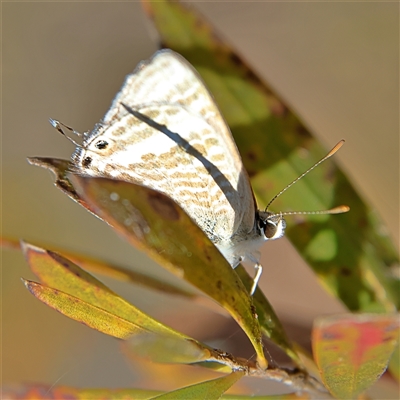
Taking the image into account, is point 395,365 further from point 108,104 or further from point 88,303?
point 108,104

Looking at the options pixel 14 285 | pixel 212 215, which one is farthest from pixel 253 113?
pixel 14 285

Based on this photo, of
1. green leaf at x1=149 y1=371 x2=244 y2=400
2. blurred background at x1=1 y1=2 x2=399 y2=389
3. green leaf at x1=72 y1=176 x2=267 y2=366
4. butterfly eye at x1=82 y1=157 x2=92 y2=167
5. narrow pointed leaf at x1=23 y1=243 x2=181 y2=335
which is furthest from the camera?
blurred background at x1=1 y1=2 x2=399 y2=389

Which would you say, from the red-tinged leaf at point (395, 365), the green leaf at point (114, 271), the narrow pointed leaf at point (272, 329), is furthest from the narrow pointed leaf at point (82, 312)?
the red-tinged leaf at point (395, 365)

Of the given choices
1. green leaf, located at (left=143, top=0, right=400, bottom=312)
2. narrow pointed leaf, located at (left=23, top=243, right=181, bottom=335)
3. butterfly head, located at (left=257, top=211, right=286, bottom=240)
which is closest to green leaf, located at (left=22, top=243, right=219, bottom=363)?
narrow pointed leaf, located at (left=23, top=243, right=181, bottom=335)

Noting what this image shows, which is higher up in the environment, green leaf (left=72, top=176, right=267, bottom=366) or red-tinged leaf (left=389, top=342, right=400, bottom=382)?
green leaf (left=72, top=176, right=267, bottom=366)

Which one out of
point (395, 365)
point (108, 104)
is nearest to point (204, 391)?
point (395, 365)

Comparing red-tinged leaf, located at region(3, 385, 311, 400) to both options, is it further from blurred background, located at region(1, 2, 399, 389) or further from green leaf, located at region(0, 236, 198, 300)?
blurred background, located at region(1, 2, 399, 389)
